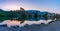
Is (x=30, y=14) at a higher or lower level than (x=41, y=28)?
higher

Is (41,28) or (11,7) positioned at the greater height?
(11,7)

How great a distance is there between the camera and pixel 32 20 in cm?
113

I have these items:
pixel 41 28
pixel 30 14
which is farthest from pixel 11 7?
pixel 41 28

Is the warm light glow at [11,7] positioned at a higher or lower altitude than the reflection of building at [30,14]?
higher

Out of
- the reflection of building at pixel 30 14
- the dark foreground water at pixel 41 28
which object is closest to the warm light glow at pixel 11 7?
the reflection of building at pixel 30 14

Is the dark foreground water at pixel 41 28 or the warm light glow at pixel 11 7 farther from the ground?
the warm light glow at pixel 11 7

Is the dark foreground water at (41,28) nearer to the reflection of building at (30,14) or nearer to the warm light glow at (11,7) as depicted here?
the reflection of building at (30,14)

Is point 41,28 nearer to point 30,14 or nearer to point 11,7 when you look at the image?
point 30,14

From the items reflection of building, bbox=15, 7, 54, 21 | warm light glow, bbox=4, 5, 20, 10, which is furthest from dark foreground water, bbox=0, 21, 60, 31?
warm light glow, bbox=4, 5, 20, 10

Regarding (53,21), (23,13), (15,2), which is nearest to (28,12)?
(23,13)

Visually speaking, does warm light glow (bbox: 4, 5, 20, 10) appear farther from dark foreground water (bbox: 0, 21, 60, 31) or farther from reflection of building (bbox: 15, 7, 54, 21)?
dark foreground water (bbox: 0, 21, 60, 31)

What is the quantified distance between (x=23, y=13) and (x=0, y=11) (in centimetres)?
23

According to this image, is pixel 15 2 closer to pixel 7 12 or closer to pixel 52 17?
pixel 7 12

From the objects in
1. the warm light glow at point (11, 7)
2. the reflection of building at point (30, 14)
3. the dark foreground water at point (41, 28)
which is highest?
the warm light glow at point (11, 7)
